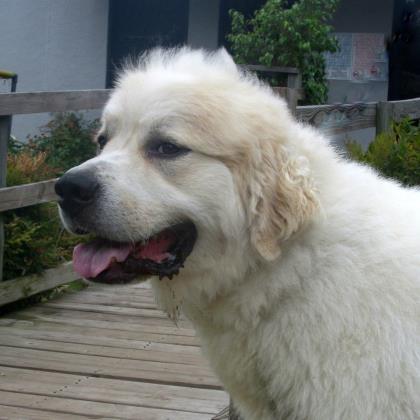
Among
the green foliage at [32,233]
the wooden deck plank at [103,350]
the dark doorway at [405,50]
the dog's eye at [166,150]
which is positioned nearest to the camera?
the dog's eye at [166,150]

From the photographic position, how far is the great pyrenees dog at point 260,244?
2.90m

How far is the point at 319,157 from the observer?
3.21 m

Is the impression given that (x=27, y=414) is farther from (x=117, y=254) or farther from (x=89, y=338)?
(x=117, y=254)

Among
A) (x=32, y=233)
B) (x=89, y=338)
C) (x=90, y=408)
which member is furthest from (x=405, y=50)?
(x=90, y=408)

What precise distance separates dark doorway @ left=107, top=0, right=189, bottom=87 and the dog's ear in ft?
32.6

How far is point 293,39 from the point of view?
438 inches

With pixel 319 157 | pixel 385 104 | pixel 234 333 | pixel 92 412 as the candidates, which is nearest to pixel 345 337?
pixel 234 333

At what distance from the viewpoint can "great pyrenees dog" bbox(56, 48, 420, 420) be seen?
2896mm

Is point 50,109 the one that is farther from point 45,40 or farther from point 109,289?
point 45,40

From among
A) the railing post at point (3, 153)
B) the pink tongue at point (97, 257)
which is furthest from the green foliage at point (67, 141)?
the pink tongue at point (97, 257)

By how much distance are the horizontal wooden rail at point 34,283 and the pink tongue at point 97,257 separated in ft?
11.1

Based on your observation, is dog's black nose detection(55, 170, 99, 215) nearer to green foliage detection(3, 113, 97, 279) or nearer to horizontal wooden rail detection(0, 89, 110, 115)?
horizontal wooden rail detection(0, 89, 110, 115)

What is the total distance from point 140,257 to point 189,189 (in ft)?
1.06

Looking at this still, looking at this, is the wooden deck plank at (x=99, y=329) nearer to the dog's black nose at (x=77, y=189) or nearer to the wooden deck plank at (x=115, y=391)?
the wooden deck plank at (x=115, y=391)
